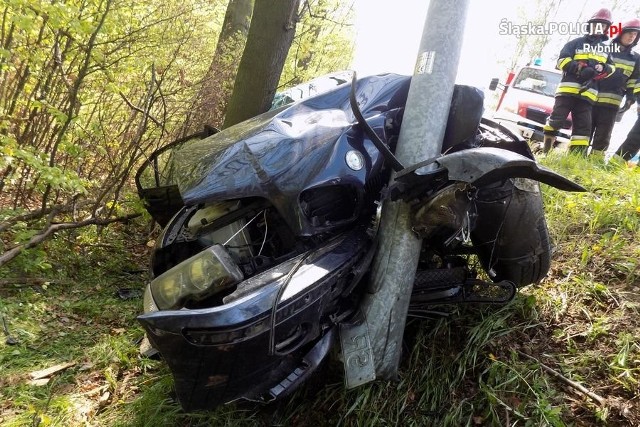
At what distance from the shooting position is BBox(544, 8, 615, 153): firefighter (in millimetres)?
4641

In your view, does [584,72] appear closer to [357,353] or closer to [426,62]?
[426,62]

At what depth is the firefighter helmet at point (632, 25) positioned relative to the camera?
15.2 ft

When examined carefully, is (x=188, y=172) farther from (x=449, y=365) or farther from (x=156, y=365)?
(x=449, y=365)

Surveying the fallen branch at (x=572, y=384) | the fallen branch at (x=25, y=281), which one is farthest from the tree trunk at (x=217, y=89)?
the fallen branch at (x=572, y=384)

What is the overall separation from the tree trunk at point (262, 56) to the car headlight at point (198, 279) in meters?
2.26

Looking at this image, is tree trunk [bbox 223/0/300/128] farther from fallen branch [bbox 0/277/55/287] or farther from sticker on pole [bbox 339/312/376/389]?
sticker on pole [bbox 339/312/376/389]

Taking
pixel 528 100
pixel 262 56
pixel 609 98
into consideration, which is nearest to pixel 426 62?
pixel 262 56

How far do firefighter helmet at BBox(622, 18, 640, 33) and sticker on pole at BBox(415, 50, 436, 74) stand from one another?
4044mm

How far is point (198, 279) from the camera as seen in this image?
1.68 metres

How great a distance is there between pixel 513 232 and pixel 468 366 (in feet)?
2.24

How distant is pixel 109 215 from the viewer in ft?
13.7

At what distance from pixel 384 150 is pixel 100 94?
4091 millimetres

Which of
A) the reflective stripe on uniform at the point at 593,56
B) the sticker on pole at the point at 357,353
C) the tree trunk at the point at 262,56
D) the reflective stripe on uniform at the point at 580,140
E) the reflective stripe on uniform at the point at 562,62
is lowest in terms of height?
the sticker on pole at the point at 357,353

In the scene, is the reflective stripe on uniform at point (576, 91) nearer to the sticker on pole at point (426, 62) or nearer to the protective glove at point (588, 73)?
the protective glove at point (588, 73)
